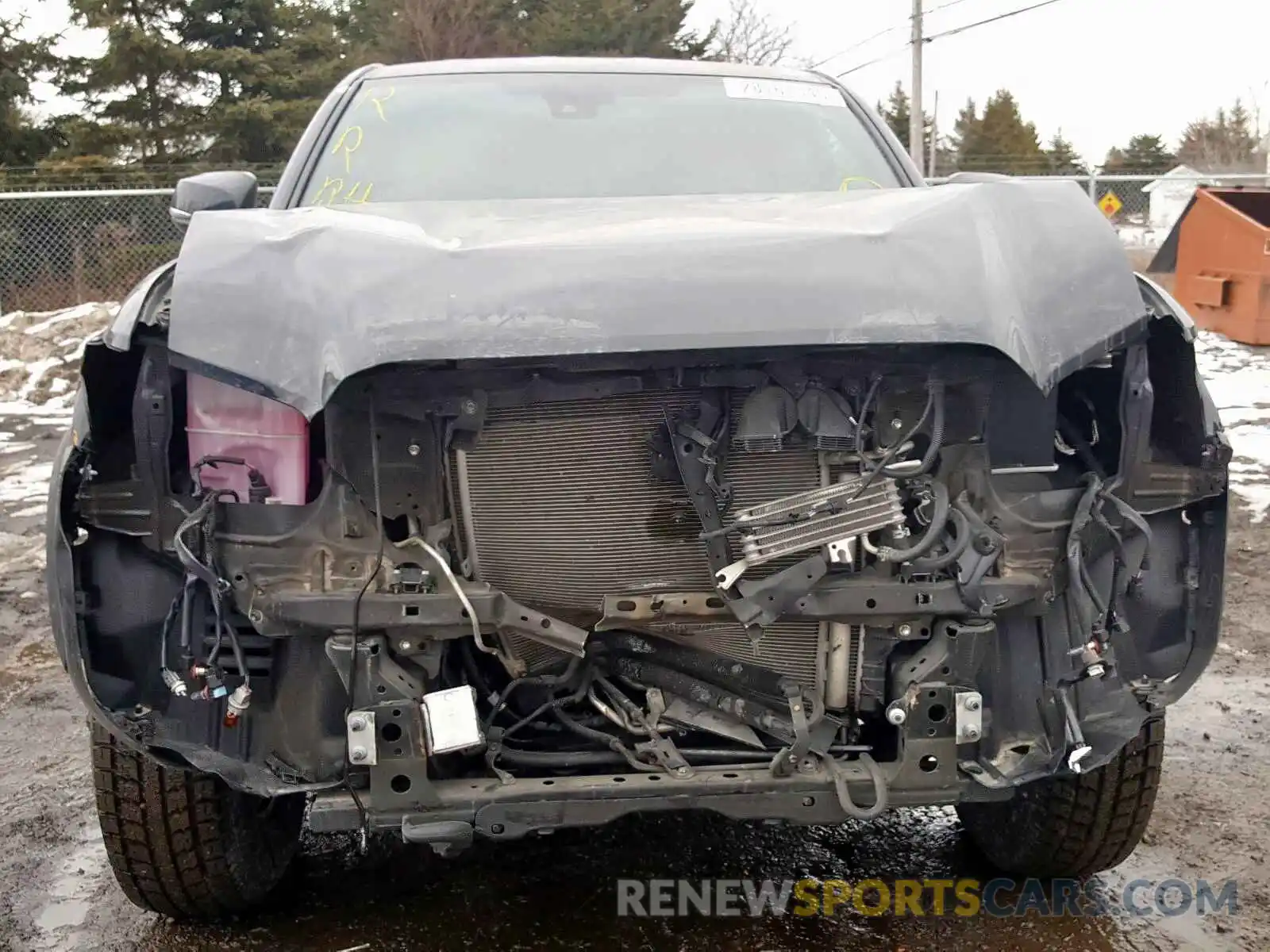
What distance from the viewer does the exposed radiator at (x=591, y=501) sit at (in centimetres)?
204

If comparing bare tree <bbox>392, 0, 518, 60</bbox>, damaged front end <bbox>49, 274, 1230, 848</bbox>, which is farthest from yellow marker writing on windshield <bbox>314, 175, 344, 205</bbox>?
bare tree <bbox>392, 0, 518, 60</bbox>

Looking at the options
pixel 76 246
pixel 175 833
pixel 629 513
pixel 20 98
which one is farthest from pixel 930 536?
pixel 20 98

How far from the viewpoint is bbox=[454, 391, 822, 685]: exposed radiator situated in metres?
2.04

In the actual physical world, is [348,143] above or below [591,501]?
above

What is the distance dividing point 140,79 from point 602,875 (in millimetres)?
19010

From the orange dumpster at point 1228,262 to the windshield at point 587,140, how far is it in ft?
25.7

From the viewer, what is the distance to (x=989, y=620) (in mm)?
2068

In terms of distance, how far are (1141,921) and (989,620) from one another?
39.2 inches

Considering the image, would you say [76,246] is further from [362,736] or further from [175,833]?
[362,736]

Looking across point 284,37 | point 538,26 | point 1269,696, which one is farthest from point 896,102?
point 1269,696

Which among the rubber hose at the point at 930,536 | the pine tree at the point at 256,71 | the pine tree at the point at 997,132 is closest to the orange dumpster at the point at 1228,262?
the rubber hose at the point at 930,536

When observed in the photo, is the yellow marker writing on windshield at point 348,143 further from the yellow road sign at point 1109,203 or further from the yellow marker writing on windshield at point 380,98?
the yellow road sign at point 1109,203

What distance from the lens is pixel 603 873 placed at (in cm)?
273

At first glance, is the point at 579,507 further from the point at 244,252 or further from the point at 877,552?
the point at 244,252
